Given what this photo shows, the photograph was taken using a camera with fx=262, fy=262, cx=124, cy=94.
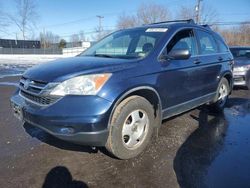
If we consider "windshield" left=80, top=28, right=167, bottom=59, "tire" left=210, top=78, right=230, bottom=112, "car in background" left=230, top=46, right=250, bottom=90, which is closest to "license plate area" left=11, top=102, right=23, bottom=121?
"windshield" left=80, top=28, right=167, bottom=59

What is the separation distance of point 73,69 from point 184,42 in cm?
215

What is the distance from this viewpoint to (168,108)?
407 centimetres

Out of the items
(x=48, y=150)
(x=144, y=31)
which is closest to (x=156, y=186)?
(x=48, y=150)

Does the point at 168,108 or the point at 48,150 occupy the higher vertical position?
the point at 168,108

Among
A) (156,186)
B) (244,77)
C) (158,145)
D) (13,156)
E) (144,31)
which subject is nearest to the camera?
(156,186)

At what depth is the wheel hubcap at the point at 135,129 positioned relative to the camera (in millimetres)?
3449

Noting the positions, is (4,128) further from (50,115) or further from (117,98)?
(117,98)

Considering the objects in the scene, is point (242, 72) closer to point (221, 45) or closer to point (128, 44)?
point (221, 45)

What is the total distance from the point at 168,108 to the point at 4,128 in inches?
118

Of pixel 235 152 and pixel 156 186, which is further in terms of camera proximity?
pixel 235 152

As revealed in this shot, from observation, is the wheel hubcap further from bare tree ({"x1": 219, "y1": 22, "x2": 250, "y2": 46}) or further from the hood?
bare tree ({"x1": 219, "y1": 22, "x2": 250, "y2": 46})

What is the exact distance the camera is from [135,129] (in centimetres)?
359

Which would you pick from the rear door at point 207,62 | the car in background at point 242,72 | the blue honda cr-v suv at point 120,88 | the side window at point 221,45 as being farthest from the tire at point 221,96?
the car in background at point 242,72

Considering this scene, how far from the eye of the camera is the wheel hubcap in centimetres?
345
